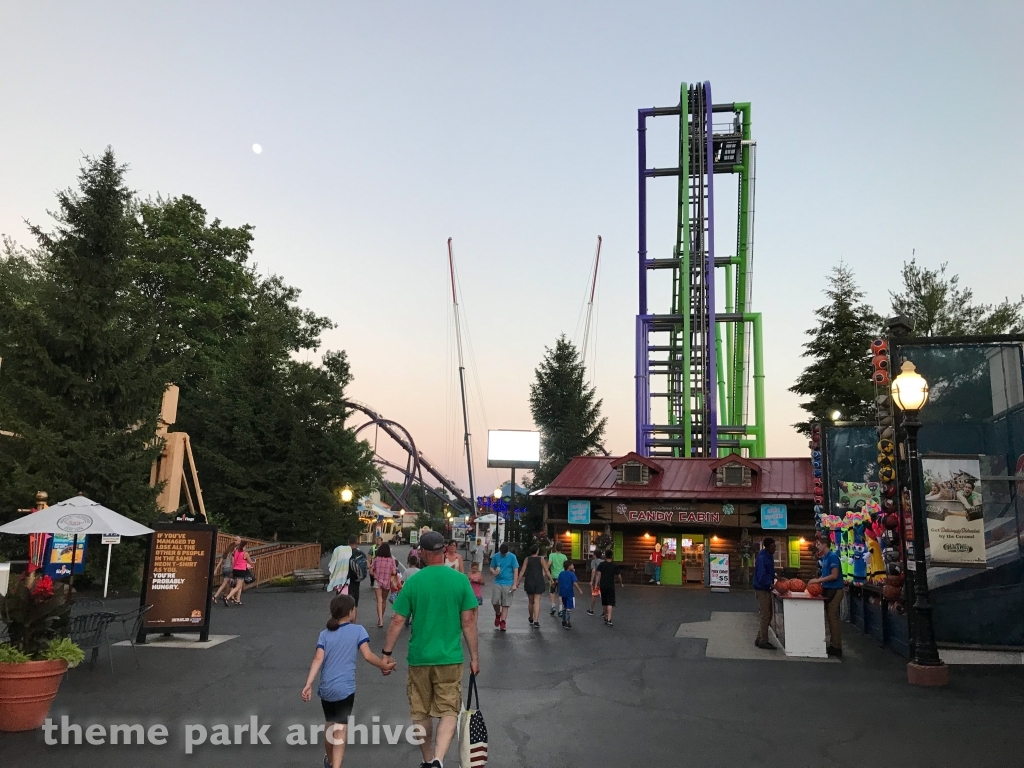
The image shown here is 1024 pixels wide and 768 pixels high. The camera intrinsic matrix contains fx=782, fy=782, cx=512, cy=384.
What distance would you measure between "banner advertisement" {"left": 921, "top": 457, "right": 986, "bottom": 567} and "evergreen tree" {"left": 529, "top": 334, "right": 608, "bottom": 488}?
130 ft

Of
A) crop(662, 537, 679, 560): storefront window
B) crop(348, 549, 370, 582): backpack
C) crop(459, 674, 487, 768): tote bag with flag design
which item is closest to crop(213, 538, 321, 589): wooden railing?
crop(348, 549, 370, 582): backpack

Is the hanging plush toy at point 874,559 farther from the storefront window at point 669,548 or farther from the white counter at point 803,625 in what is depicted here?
the storefront window at point 669,548

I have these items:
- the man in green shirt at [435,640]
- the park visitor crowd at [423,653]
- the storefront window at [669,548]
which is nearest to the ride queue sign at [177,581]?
the park visitor crowd at [423,653]

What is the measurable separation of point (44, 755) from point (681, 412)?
41.8 metres

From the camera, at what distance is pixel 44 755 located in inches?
260

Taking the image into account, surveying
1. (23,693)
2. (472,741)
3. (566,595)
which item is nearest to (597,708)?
(472,741)

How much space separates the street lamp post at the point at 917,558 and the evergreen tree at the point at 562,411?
133 feet

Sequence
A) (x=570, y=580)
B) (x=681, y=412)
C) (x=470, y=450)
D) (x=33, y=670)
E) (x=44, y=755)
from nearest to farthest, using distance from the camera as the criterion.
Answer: (x=44, y=755) → (x=33, y=670) → (x=570, y=580) → (x=681, y=412) → (x=470, y=450)

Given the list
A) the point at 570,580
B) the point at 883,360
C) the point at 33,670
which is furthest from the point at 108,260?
the point at 883,360

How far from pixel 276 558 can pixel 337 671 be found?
75.8 ft

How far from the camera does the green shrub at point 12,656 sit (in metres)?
7.30

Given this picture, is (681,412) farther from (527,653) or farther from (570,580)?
(527,653)

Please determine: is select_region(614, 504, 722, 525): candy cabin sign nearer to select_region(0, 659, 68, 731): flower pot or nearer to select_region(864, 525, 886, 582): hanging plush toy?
select_region(864, 525, 886, 582): hanging plush toy

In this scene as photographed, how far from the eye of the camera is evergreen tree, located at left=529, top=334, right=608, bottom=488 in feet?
169
